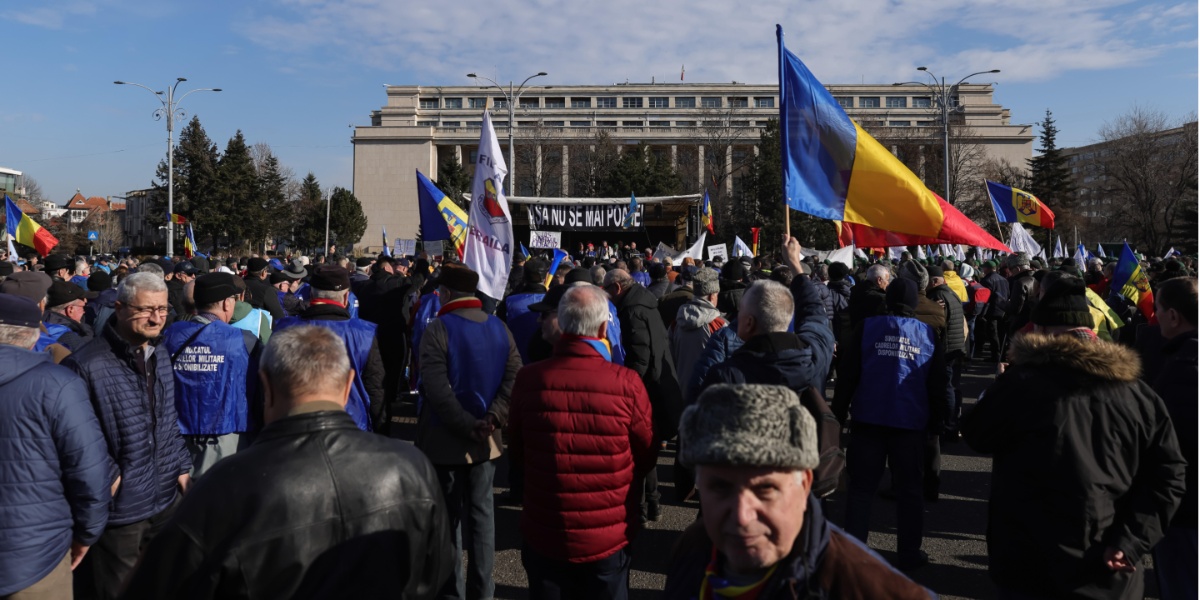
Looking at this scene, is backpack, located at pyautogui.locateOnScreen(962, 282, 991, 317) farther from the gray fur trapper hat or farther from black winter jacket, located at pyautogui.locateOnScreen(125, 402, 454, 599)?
the gray fur trapper hat

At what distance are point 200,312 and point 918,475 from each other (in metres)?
4.17

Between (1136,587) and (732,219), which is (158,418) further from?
(732,219)

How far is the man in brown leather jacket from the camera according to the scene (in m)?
2.05

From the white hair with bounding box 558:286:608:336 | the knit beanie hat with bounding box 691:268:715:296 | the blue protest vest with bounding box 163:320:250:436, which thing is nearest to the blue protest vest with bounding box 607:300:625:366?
the knit beanie hat with bounding box 691:268:715:296

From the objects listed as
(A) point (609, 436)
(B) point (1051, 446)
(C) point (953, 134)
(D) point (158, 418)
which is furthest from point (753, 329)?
(C) point (953, 134)

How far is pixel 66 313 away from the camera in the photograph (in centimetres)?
604

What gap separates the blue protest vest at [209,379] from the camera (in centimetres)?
447

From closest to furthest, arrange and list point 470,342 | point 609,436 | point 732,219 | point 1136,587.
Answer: point 1136,587 < point 609,436 < point 470,342 < point 732,219

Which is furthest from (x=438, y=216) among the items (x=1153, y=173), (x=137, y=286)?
(x=1153, y=173)

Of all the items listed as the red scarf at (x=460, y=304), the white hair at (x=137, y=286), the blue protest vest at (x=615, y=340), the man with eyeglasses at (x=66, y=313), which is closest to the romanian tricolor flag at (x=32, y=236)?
the man with eyeglasses at (x=66, y=313)

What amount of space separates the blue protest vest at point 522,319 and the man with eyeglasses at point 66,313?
307 centimetres

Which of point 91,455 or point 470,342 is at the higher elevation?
point 470,342

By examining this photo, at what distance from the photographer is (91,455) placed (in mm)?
3109

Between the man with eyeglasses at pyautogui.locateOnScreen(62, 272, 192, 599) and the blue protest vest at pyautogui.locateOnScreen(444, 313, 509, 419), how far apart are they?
1.34 meters
